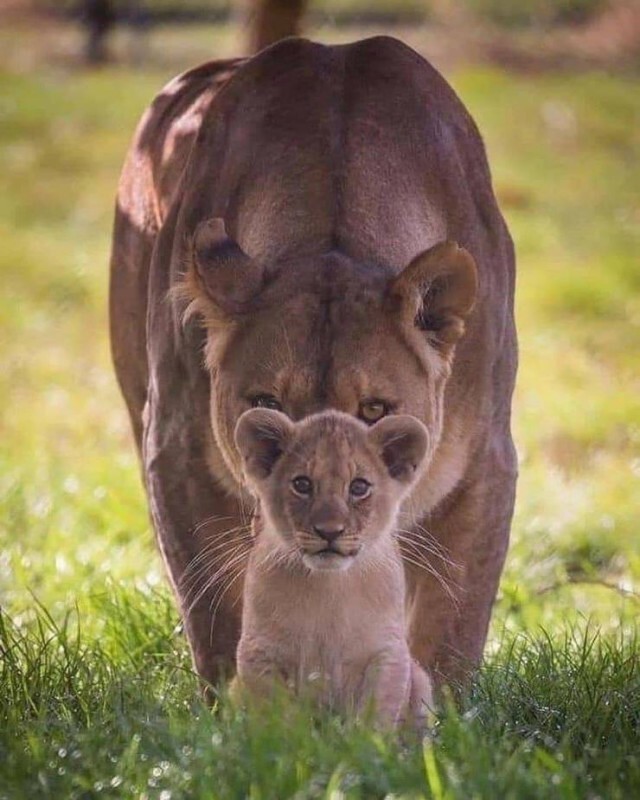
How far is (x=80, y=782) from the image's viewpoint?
3.75 metres

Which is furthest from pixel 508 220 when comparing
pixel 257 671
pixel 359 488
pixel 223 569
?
pixel 359 488

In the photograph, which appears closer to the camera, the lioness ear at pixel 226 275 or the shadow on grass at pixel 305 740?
the shadow on grass at pixel 305 740

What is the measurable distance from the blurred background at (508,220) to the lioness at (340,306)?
32.3 inches

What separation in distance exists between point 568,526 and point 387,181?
11.1 feet

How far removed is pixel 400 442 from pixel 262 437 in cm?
29

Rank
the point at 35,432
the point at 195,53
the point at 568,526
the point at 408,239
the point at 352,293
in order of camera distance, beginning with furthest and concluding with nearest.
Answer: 1. the point at 195,53
2. the point at 35,432
3. the point at 568,526
4. the point at 408,239
5. the point at 352,293

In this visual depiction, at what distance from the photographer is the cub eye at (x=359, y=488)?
396 cm

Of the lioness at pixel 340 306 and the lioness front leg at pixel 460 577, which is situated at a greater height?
the lioness at pixel 340 306

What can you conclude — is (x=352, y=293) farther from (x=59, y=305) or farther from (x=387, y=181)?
(x=59, y=305)

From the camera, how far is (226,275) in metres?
4.57

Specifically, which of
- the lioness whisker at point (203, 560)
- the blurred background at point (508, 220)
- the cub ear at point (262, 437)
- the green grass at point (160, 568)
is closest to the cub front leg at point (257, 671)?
the green grass at point (160, 568)

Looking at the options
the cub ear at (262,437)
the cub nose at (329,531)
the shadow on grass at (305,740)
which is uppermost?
the cub ear at (262,437)

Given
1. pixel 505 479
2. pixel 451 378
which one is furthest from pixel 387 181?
pixel 505 479

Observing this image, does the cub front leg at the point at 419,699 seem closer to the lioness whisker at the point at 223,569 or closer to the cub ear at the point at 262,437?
the lioness whisker at the point at 223,569
